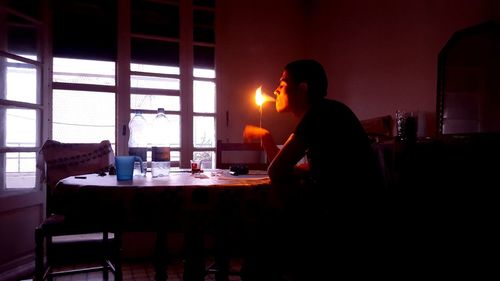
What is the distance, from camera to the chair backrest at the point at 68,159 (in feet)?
8.30

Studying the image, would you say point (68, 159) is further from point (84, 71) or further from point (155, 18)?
point (155, 18)

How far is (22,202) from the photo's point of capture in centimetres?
275

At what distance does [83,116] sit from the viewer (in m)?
3.25

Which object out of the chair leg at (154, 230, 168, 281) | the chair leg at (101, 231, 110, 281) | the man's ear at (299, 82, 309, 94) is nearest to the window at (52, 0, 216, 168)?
the chair leg at (101, 231, 110, 281)

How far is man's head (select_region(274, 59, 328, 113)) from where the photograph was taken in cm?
136

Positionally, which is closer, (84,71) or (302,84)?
(302,84)

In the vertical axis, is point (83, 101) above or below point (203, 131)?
above

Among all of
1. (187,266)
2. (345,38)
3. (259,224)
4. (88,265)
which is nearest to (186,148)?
(88,265)

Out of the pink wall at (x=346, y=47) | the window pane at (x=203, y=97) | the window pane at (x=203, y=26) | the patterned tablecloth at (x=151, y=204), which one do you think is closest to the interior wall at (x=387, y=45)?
the pink wall at (x=346, y=47)

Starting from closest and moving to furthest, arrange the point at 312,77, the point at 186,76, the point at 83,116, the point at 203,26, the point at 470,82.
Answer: the point at 312,77 → the point at 470,82 → the point at 83,116 → the point at 186,76 → the point at 203,26

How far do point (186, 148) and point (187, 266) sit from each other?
2147mm

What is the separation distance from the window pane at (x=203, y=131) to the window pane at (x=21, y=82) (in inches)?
56.3

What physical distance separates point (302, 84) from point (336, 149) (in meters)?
0.33

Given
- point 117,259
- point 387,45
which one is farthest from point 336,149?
point 387,45
